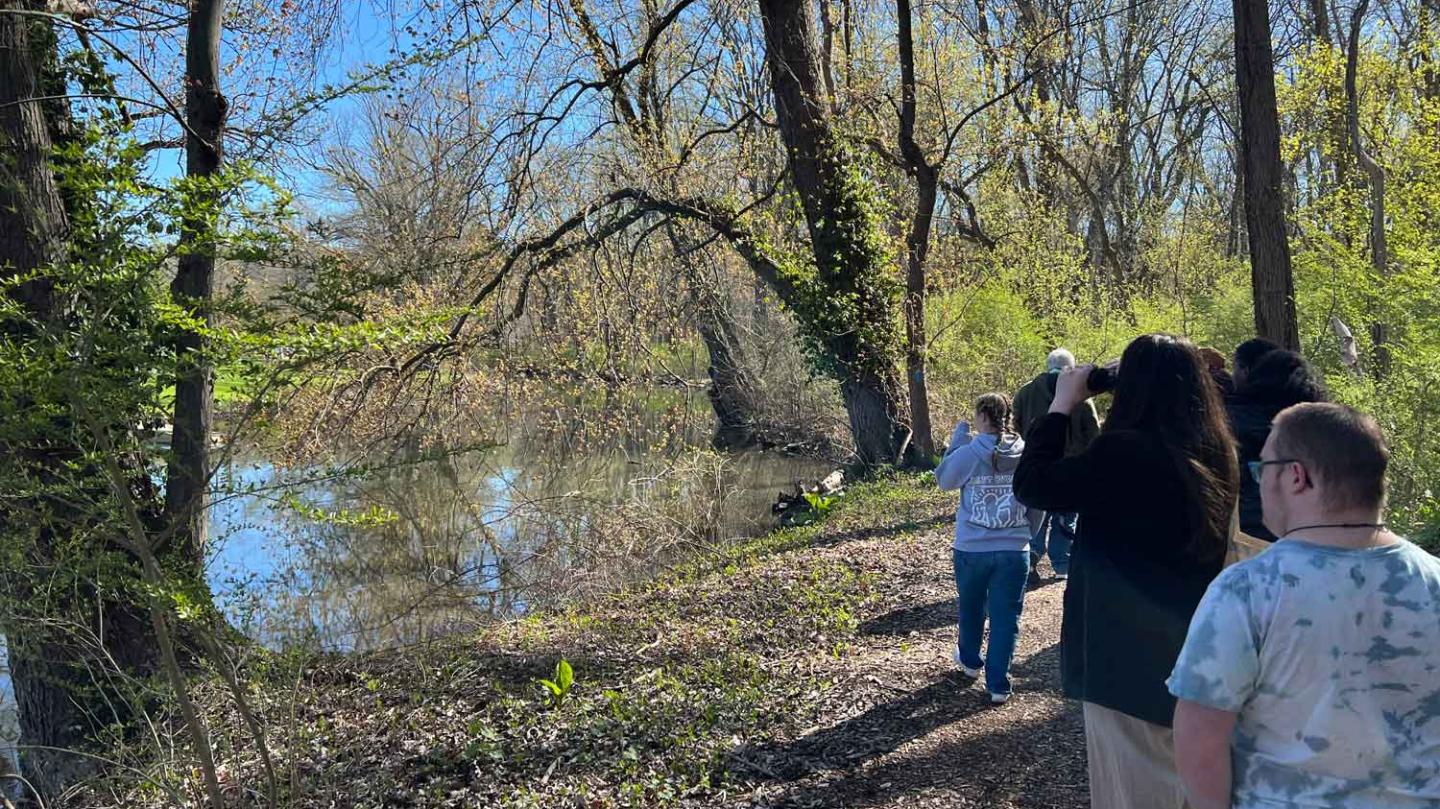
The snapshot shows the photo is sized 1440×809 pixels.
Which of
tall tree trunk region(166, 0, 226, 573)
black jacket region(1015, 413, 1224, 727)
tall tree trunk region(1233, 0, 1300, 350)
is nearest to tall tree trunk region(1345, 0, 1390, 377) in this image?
tall tree trunk region(1233, 0, 1300, 350)

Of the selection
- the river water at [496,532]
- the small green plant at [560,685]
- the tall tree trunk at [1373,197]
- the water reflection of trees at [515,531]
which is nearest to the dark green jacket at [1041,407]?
the small green plant at [560,685]

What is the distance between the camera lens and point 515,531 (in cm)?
1028

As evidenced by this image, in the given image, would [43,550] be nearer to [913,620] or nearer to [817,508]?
[913,620]

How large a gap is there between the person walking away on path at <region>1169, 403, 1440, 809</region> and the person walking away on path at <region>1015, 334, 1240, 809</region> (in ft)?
2.64

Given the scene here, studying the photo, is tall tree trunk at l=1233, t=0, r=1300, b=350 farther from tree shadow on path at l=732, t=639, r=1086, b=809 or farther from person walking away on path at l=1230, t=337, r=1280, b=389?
tree shadow on path at l=732, t=639, r=1086, b=809

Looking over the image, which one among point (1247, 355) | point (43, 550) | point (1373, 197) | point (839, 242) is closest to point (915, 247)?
point (839, 242)

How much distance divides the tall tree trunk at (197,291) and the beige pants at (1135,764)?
3821mm

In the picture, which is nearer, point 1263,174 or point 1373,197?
point 1263,174

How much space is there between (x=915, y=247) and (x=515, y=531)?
258 inches

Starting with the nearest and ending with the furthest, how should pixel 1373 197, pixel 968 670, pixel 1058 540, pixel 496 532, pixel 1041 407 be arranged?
1. pixel 968 670
2. pixel 1041 407
3. pixel 1058 540
4. pixel 496 532
5. pixel 1373 197

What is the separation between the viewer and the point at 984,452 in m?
4.74

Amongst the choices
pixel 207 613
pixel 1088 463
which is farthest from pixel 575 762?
pixel 1088 463

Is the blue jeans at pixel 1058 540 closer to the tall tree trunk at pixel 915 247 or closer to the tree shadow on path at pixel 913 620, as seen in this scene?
the tree shadow on path at pixel 913 620

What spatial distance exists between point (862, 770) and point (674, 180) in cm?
954
